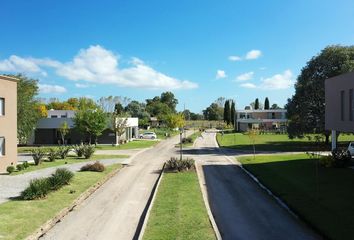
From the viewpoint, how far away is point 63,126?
61250 millimetres

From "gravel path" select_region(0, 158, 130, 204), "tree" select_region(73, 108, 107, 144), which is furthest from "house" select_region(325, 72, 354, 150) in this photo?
"tree" select_region(73, 108, 107, 144)

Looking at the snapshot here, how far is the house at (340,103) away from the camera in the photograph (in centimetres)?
2559

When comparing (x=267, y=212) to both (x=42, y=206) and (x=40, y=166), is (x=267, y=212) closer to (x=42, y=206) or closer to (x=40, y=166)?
(x=42, y=206)

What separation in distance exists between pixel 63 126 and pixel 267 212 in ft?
157

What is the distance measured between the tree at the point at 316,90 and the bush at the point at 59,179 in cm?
3293

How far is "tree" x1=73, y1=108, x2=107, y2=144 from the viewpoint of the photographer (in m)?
58.4

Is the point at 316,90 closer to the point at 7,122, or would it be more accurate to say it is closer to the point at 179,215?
the point at 7,122

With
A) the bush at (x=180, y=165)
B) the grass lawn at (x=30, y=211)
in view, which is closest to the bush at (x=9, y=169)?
the grass lawn at (x=30, y=211)

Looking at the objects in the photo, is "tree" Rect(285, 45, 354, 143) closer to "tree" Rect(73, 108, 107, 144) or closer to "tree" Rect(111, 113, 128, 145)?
"tree" Rect(111, 113, 128, 145)

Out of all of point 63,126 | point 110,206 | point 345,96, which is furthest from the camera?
point 63,126

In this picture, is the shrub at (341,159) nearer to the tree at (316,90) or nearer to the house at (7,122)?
the tree at (316,90)

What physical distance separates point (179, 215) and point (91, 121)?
142 ft

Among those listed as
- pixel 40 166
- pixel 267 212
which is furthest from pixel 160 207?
pixel 40 166

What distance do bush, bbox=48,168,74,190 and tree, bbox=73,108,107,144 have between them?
33517 mm
